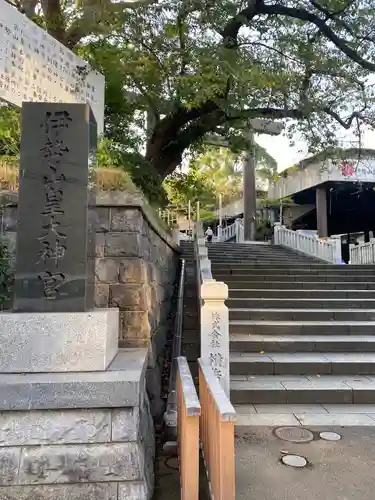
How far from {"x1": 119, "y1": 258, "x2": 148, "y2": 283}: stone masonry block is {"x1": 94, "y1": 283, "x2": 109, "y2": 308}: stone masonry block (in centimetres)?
19

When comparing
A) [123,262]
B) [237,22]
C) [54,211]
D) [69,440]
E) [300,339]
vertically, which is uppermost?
[237,22]

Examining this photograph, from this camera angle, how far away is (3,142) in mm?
5113

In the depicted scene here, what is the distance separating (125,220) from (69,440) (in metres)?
2.22

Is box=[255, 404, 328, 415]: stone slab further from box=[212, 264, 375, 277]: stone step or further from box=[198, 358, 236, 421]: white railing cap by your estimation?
box=[212, 264, 375, 277]: stone step

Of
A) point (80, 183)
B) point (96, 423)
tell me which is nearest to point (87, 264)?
point (80, 183)

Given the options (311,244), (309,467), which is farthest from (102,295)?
(311,244)

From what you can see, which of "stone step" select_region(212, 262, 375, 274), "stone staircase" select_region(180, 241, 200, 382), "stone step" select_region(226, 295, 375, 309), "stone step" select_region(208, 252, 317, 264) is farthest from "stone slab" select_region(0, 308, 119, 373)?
"stone step" select_region(208, 252, 317, 264)

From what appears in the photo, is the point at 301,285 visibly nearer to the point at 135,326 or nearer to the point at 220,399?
the point at 135,326

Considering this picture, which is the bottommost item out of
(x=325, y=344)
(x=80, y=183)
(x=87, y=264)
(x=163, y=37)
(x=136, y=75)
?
(x=325, y=344)

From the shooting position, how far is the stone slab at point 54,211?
2791 mm

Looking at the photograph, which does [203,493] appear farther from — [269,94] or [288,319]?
[269,94]

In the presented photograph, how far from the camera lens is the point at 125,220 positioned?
3963mm

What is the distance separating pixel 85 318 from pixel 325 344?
159 inches

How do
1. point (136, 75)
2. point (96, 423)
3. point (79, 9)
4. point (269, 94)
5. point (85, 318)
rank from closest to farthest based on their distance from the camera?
point (96, 423)
point (85, 318)
point (79, 9)
point (136, 75)
point (269, 94)
